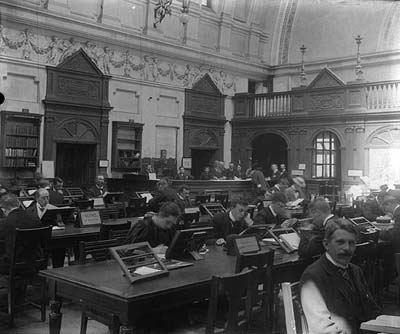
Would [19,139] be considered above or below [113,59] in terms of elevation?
below

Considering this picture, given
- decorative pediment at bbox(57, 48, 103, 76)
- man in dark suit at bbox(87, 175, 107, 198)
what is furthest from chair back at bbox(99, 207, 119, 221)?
decorative pediment at bbox(57, 48, 103, 76)

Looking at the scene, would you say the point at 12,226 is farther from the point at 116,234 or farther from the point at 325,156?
the point at 325,156

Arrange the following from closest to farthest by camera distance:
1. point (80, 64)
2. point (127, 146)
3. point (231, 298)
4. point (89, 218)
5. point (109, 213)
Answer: point (231, 298) → point (89, 218) → point (109, 213) → point (80, 64) → point (127, 146)

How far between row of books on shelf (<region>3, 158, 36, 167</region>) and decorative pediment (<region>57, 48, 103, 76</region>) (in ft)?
7.83

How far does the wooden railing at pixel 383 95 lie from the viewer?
12.5 m

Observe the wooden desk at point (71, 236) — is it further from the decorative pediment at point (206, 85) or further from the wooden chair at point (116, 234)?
the decorative pediment at point (206, 85)

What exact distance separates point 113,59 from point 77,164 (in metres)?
2.86

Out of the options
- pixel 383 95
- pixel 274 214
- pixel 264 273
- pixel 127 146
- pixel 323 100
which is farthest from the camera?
pixel 323 100

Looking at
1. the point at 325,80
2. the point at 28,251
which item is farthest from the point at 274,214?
the point at 325,80

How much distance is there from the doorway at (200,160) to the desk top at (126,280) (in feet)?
38.7

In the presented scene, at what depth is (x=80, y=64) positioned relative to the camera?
12133 mm

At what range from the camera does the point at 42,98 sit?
11.4m

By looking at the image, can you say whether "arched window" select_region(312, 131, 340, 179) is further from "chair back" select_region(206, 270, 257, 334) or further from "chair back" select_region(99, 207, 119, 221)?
"chair back" select_region(206, 270, 257, 334)

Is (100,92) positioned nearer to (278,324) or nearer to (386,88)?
(386,88)
